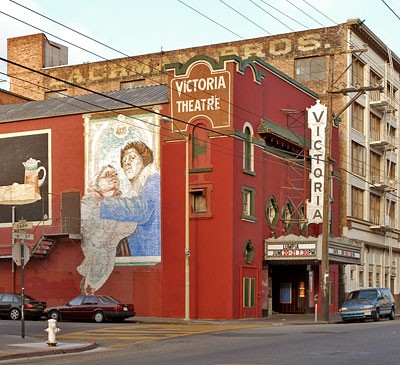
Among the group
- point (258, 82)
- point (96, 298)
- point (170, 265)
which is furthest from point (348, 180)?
point (96, 298)

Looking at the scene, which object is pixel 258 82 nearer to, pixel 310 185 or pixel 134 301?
pixel 310 185

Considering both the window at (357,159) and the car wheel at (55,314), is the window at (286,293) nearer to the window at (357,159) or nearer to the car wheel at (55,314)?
the window at (357,159)

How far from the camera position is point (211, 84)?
3903 centimetres

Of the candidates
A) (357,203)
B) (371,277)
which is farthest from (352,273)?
(357,203)

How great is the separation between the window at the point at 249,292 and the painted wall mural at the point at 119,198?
4.64 m

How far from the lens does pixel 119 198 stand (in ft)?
136

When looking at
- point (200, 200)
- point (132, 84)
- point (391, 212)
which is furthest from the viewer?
point (132, 84)

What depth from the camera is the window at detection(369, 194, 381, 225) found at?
58.2m

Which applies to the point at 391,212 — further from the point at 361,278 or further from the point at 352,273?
the point at 352,273

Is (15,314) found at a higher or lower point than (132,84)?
lower

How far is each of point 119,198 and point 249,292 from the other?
850 centimetres

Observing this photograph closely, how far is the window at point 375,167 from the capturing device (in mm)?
58562

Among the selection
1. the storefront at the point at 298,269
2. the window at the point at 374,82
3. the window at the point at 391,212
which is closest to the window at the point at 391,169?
the window at the point at 391,212

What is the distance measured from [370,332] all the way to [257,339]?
4.19 meters
